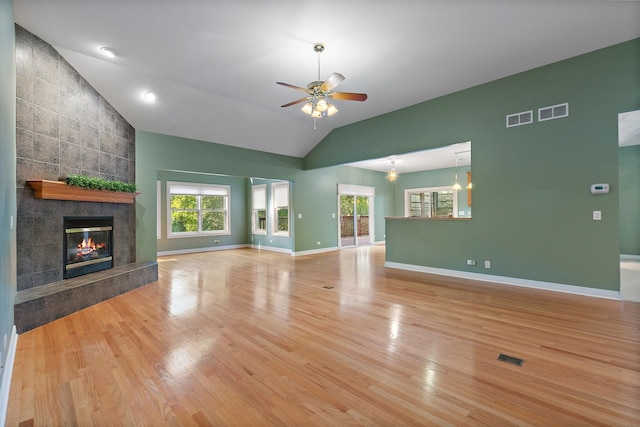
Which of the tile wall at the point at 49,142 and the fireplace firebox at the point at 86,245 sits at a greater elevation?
the tile wall at the point at 49,142

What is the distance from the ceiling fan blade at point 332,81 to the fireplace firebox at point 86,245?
13.4ft

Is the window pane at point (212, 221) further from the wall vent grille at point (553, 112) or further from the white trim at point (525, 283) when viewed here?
the wall vent grille at point (553, 112)

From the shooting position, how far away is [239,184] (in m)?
10.3

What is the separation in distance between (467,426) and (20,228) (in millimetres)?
4986

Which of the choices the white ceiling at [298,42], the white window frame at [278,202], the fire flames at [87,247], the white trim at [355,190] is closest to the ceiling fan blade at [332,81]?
the white ceiling at [298,42]

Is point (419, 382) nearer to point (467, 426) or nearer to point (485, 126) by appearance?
point (467, 426)

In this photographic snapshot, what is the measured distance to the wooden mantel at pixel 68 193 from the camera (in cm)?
358

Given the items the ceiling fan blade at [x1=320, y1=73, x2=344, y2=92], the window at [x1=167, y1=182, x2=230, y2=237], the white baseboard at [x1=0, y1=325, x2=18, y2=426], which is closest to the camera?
the white baseboard at [x1=0, y1=325, x2=18, y2=426]

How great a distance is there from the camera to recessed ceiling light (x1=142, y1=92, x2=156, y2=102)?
490 cm

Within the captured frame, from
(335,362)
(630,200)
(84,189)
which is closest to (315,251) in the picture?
(84,189)

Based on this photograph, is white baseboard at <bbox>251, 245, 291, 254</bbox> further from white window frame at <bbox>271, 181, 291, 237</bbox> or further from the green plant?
the green plant

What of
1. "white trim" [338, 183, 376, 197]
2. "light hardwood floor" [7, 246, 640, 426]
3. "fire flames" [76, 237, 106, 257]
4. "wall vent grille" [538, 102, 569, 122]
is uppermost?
"wall vent grille" [538, 102, 569, 122]

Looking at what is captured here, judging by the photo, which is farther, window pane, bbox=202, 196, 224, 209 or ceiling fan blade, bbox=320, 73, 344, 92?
window pane, bbox=202, 196, 224, 209

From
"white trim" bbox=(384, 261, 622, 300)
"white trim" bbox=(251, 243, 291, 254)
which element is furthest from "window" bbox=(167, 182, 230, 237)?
"white trim" bbox=(384, 261, 622, 300)
